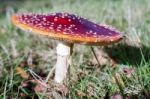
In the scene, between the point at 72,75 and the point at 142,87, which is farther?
the point at 72,75

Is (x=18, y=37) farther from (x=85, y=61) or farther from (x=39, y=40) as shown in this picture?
(x=85, y=61)

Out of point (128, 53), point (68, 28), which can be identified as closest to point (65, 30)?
point (68, 28)

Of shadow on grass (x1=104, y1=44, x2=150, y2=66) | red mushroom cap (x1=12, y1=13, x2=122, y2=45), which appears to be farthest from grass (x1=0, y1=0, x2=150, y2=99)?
red mushroom cap (x1=12, y1=13, x2=122, y2=45)

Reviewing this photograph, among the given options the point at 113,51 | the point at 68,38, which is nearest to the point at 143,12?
the point at 113,51

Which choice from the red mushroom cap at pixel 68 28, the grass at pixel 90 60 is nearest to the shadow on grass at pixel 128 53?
the grass at pixel 90 60

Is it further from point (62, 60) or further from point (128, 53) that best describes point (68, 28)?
point (128, 53)

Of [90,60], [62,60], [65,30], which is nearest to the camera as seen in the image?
[65,30]
